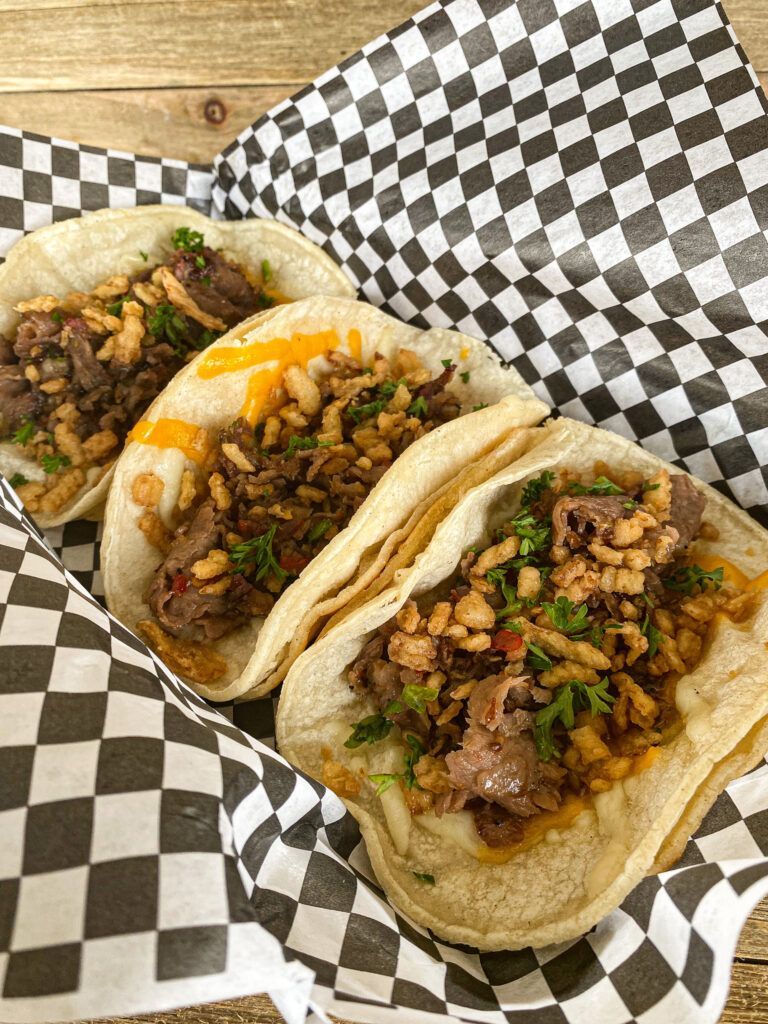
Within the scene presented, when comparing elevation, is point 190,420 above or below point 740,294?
below

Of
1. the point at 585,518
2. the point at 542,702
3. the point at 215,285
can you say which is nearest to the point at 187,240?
Answer: the point at 215,285

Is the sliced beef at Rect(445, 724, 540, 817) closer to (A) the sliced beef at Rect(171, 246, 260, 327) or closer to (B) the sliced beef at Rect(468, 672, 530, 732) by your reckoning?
(B) the sliced beef at Rect(468, 672, 530, 732)

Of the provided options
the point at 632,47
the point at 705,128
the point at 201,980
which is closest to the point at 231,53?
the point at 632,47

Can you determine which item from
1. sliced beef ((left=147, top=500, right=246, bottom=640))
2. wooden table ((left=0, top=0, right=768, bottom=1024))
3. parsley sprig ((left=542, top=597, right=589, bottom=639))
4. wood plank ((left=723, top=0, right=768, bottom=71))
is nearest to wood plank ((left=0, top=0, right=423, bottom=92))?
wooden table ((left=0, top=0, right=768, bottom=1024))

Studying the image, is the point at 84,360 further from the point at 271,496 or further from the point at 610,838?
the point at 610,838

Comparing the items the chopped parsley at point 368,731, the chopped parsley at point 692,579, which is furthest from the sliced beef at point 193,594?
the chopped parsley at point 692,579

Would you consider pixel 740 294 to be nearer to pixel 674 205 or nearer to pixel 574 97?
pixel 674 205

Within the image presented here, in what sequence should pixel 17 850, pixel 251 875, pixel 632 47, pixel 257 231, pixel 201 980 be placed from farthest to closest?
1. pixel 257 231
2. pixel 632 47
3. pixel 251 875
4. pixel 17 850
5. pixel 201 980
